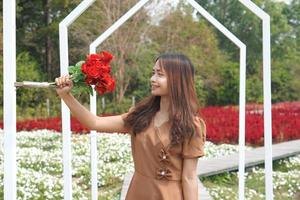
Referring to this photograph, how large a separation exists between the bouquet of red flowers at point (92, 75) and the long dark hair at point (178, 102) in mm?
190

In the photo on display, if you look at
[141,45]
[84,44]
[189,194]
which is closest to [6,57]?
[189,194]

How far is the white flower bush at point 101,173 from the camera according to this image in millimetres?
6507

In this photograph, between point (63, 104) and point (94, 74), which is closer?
point (94, 74)

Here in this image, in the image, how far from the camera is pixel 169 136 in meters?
2.20

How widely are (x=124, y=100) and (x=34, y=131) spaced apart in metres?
5.77

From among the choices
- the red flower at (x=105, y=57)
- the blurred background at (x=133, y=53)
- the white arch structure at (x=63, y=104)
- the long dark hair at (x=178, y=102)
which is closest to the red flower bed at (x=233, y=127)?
the blurred background at (x=133, y=53)

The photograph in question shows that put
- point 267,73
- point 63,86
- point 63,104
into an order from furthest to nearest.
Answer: point 267,73 → point 63,104 → point 63,86

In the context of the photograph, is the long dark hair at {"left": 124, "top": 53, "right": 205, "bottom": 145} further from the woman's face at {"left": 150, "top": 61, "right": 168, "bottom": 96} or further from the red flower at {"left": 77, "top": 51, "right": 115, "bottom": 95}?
the red flower at {"left": 77, "top": 51, "right": 115, "bottom": 95}

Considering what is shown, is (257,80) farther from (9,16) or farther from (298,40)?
(9,16)

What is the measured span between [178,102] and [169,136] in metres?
0.13

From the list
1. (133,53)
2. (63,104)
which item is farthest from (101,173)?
(133,53)

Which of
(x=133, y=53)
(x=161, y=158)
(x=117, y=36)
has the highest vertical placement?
(x=117, y=36)

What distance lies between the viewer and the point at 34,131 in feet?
43.4

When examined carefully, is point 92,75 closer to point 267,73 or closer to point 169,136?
point 169,136
